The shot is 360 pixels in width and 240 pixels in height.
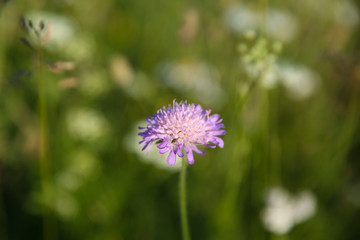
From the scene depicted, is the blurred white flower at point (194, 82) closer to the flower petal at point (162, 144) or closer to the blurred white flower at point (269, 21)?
the blurred white flower at point (269, 21)

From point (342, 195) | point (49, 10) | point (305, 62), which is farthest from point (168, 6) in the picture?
point (342, 195)

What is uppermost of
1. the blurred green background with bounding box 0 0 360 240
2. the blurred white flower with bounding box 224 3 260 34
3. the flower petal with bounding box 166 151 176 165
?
the blurred white flower with bounding box 224 3 260 34

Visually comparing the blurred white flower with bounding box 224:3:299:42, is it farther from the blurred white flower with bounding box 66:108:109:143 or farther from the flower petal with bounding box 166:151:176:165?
the flower petal with bounding box 166:151:176:165

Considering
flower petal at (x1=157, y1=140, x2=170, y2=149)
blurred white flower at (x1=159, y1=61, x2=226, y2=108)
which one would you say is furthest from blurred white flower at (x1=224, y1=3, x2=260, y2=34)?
flower petal at (x1=157, y1=140, x2=170, y2=149)

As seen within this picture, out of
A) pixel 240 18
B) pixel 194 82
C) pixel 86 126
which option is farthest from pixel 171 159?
pixel 240 18

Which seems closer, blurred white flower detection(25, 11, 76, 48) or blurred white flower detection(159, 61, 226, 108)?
blurred white flower detection(159, 61, 226, 108)

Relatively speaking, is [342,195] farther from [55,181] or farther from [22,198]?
[22,198]

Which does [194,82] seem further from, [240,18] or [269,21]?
[269,21]


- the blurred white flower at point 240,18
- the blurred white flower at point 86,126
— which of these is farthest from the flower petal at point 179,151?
the blurred white flower at point 240,18
